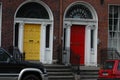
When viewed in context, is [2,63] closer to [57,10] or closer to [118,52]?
[57,10]

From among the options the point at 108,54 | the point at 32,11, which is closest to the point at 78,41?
the point at 108,54

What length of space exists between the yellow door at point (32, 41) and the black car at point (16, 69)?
7958 millimetres

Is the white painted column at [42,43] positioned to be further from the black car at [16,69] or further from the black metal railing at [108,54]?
the black car at [16,69]

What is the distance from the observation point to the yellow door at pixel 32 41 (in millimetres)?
28375

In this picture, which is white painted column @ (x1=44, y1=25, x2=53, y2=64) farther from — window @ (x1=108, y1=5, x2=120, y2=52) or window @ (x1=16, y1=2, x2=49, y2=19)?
window @ (x1=108, y1=5, x2=120, y2=52)

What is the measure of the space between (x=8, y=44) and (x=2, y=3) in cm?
250

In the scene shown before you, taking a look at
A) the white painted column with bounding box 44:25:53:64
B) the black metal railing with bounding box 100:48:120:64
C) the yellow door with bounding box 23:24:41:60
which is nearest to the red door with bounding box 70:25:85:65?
the black metal railing with bounding box 100:48:120:64

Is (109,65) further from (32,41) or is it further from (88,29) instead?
(88,29)

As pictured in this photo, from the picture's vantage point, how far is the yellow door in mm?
28375

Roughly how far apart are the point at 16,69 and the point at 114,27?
500 inches

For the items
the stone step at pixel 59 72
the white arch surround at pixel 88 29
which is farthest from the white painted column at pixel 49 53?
the white arch surround at pixel 88 29

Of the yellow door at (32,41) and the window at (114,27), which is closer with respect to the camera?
the yellow door at (32,41)

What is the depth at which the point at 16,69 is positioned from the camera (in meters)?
19.9

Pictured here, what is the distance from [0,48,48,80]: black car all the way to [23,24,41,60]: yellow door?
7.96 metres
